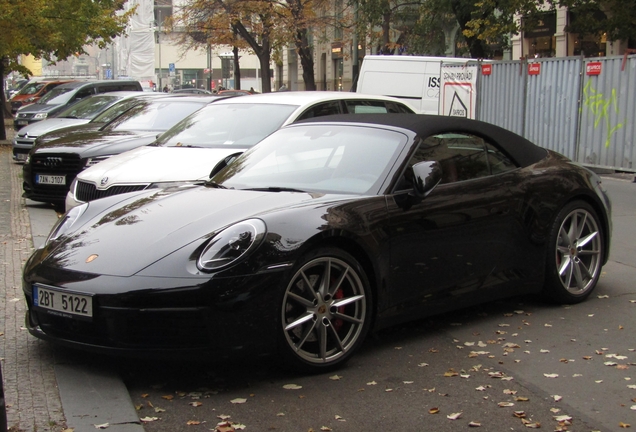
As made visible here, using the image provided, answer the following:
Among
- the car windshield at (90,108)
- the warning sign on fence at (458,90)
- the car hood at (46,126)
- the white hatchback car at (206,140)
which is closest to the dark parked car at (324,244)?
the white hatchback car at (206,140)

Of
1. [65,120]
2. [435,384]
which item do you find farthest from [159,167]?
[65,120]

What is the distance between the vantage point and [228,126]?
10148 mm

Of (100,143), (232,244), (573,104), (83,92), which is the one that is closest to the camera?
(232,244)

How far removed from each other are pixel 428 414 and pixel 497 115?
54.1 ft

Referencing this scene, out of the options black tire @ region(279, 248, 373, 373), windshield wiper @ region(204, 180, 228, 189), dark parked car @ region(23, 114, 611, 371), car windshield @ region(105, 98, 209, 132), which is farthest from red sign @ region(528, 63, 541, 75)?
black tire @ region(279, 248, 373, 373)

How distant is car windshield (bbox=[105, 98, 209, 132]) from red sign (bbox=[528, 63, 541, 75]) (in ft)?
26.9

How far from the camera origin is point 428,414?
441 centimetres

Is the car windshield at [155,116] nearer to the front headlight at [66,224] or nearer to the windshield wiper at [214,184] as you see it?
the windshield wiper at [214,184]

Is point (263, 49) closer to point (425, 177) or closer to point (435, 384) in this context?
point (425, 177)

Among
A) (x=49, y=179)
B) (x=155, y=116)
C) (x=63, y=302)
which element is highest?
(x=155, y=116)

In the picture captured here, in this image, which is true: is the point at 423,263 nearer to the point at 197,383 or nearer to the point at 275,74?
the point at 197,383

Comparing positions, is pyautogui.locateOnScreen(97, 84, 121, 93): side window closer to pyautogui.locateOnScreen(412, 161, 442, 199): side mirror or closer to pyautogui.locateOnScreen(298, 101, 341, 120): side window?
pyautogui.locateOnScreen(298, 101, 341, 120): side window

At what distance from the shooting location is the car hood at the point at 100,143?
1192 cm

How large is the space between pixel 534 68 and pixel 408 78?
319 cm
